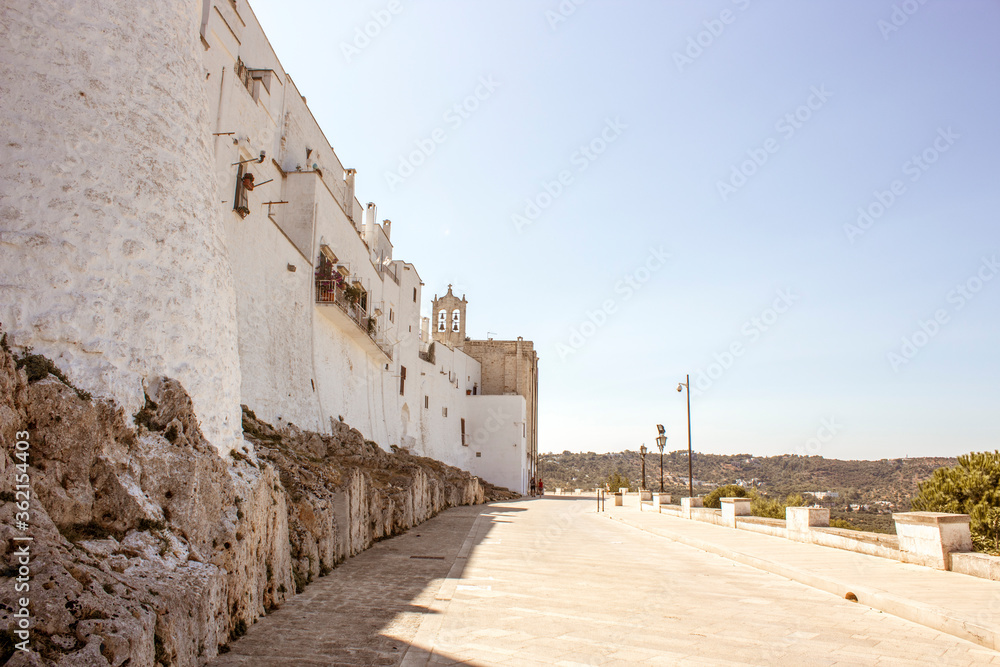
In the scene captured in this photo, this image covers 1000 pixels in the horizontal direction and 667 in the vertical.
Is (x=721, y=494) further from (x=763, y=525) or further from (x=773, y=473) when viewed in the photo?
(x=773, y=473)

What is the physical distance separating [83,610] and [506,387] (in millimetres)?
44828

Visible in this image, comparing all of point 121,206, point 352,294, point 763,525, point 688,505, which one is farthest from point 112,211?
point 688,505

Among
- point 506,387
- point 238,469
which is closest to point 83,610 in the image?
point 238,469

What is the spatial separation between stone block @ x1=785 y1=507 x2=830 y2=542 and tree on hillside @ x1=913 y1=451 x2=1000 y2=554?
91.3 inches

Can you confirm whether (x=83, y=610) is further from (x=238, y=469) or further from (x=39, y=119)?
(x=39, y=119)

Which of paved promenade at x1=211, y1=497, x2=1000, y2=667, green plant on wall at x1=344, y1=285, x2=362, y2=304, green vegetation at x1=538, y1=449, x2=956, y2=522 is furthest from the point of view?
green vegetation at x1=538, y1=449, x2=956, y2=522

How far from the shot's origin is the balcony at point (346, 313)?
58.7 ft

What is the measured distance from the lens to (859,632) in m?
5.93

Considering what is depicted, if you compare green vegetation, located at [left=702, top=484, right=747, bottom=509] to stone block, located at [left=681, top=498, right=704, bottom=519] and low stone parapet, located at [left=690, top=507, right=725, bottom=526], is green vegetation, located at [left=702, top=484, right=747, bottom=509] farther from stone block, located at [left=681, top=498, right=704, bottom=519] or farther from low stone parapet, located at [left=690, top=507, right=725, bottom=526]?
low stone parapet, located at [left=690, top=507, right=725, bottom=526]

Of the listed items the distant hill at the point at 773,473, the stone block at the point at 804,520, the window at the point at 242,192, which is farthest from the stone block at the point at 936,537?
the distant hill at the point at 773,473

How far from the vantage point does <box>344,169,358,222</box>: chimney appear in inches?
978

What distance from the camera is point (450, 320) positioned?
162ft

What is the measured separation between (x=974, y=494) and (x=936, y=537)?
→ 54.8 inches

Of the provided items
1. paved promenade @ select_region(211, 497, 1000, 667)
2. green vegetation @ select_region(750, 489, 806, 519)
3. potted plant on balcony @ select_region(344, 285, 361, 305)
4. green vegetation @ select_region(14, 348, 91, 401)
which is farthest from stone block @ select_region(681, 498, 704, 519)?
green vegetation @ select_region(14, 348, 91, 401)
